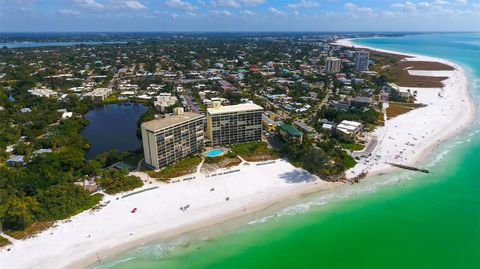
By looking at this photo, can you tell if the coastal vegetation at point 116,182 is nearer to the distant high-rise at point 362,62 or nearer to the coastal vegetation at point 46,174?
the coastal vegetation at point 46,174

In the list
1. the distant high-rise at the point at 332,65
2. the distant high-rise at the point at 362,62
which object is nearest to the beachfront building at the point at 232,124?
the distant high-rise at the point at 332,65

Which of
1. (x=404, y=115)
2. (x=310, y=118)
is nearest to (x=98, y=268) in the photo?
(x=310, y=118)

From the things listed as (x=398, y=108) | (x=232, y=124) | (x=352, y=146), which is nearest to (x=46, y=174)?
(x=232, y=124)

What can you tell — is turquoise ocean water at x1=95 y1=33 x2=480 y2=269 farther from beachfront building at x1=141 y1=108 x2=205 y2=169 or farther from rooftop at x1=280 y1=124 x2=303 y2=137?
beachfront building at x1=141 y1=108 x2=205 y2=169

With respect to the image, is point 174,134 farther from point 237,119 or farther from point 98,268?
point 98,268

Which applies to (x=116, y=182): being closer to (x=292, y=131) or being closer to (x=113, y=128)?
(x=292, y=131)

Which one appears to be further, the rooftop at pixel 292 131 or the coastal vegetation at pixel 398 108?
the coastal vegetation at pixel 398 108
